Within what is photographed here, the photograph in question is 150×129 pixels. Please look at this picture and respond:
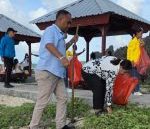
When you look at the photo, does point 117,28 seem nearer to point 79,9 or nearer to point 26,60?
point 79,9

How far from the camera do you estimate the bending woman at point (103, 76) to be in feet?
27.9

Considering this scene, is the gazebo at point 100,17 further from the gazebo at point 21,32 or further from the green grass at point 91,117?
the green grass at point 91,117

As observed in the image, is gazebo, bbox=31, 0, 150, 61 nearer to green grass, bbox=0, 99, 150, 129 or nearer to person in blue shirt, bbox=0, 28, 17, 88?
person in blue shirt, bbox=0, 28, 17, 88

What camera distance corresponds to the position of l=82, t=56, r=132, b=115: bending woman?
8508 millimetres

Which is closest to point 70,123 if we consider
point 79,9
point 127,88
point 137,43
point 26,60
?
point 127,88

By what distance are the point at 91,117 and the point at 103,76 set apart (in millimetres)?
819

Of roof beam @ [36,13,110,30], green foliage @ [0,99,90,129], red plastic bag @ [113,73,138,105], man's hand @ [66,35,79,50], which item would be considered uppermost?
roof beam @ [36,13,110,30]

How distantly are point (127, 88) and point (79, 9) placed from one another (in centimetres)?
680

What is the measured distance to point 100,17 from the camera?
560 inches

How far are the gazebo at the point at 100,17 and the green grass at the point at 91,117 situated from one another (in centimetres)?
490

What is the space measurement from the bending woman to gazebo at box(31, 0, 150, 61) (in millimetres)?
5259

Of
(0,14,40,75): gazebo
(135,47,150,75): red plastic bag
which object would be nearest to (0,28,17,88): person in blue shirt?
(135,47,150,75): red plastic bag

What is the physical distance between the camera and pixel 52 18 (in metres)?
15.6

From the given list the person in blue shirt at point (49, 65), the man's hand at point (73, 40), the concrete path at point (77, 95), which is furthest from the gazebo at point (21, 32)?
the person in blue shirt at point (49, 65)
